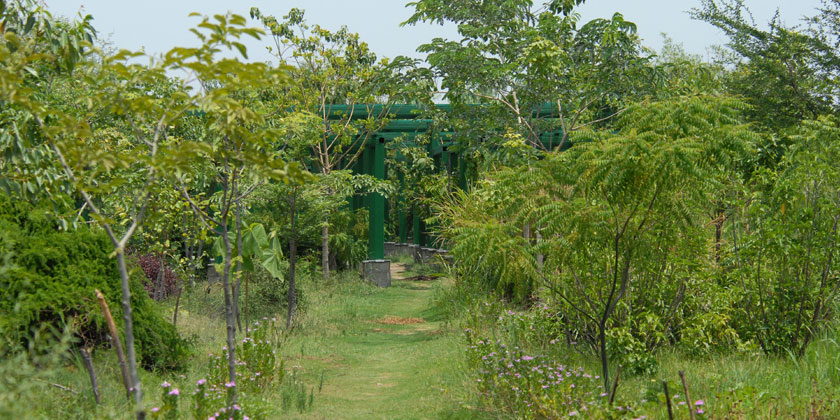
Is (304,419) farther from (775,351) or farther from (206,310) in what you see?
(206,310)

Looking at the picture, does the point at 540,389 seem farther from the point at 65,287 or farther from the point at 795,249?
the point at 65,287

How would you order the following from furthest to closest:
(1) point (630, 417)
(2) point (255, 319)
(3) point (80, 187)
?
(2) point (255, 319) < (1) point (630, 417) < (3) point (80, 187)

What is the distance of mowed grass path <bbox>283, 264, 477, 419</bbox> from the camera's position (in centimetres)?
705

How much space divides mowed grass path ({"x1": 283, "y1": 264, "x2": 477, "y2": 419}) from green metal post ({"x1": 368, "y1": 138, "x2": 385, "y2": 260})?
341cm

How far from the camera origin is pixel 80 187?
4.01 meters

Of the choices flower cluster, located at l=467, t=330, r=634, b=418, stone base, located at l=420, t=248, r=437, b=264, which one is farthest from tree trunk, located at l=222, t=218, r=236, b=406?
stone base, located at l=420, t=248, r=437, b=264

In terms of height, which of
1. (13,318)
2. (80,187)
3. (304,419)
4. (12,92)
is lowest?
(304,419)

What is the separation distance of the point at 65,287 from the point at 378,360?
4655 millimetres

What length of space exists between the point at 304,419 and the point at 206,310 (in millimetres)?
6052

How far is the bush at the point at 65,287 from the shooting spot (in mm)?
5727

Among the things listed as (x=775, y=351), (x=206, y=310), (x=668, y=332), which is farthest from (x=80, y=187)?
(x=206, y=310)

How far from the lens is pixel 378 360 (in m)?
9.70

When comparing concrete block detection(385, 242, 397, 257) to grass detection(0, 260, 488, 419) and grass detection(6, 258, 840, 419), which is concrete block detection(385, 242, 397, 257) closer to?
grass detection(0, 260, 488, 419)

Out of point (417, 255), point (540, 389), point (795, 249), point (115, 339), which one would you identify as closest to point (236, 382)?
point (115, 339)
